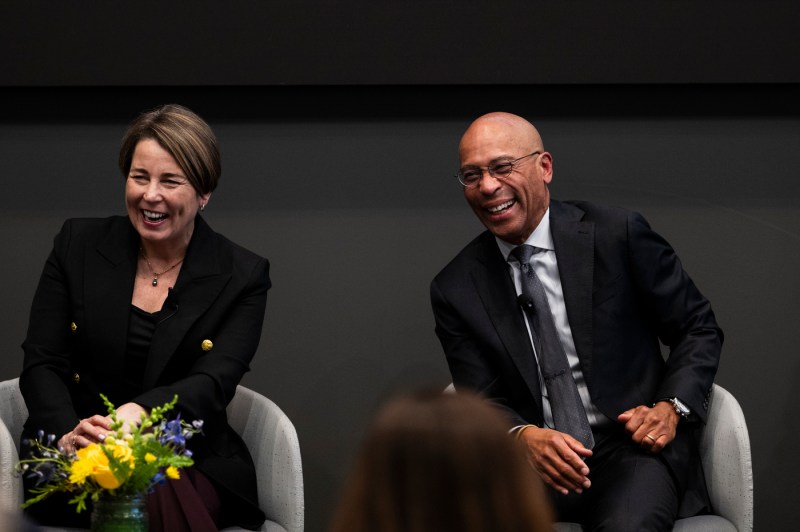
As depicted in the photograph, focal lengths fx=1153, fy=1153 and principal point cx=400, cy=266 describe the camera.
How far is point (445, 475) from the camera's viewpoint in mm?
1271

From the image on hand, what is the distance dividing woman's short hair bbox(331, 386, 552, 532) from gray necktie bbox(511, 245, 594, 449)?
1.88 metres

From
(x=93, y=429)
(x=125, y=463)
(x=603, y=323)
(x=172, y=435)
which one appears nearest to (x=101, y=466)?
(x=125, y=463)

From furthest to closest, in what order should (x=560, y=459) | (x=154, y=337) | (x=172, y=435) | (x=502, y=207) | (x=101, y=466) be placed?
(x=502, y=207) < (x=154, y=337) < (x=560, y=459) < (x=172, y=435) < (x=101, y=466)

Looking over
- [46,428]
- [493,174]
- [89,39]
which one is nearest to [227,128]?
[89,39]

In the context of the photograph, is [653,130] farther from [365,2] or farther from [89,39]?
[89,39]

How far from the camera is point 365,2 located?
3.71 m

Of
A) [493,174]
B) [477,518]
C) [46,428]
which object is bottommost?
[46,428]

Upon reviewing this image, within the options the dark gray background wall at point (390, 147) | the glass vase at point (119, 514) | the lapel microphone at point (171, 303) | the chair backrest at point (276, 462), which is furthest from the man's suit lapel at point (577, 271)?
the glass vase at point (119, 514)

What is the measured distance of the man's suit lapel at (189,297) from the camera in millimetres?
3098

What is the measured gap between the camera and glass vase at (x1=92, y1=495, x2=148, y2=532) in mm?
2277

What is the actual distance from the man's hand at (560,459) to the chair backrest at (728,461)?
35 centimetres

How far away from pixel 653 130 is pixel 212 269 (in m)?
1.61

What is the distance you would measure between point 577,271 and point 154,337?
3.84 ft

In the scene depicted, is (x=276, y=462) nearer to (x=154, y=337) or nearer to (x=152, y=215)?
(x=154, y=337)
